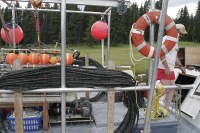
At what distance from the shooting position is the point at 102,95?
6.32m

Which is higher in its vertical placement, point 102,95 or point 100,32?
point 100,32

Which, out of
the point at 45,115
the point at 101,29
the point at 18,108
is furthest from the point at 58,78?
the point at 101,29

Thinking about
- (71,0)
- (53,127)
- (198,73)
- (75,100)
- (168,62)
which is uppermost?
(71,0)

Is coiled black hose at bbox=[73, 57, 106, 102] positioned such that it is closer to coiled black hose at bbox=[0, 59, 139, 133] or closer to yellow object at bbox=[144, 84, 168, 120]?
yellow object at bbox=[144, 84, 168, 120]

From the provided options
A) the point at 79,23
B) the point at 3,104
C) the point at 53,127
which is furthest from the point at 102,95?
the point at 79,23

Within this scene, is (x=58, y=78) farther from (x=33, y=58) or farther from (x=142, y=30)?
(x=33, y=58)

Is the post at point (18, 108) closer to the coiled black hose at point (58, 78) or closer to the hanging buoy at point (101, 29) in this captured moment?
the coiled black hose at point (58, 78)

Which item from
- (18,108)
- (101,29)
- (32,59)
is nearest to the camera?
(18,108)

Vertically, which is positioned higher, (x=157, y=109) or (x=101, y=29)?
(x=101, y=29)

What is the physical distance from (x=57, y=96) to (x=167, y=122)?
1.96 m

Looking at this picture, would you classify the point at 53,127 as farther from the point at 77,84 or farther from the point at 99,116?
the point at 77,84

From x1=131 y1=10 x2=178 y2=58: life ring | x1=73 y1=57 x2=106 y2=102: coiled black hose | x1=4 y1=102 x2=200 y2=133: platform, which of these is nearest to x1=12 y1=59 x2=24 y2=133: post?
x1=131 y1=10 x2=178 y2=58: life ring

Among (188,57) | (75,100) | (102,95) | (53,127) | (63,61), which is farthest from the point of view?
(188,57)

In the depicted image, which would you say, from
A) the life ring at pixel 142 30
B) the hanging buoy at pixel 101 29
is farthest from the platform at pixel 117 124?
the hanging buoy at pixel 101 29
